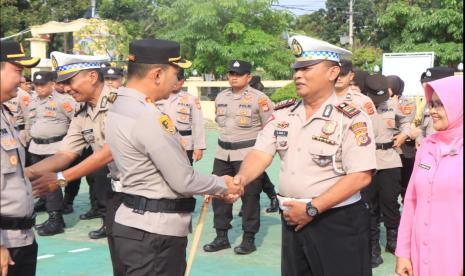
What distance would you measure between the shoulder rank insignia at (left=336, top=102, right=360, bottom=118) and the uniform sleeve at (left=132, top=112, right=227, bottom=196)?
0.96 metres

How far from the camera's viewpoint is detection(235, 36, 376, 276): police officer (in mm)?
3400

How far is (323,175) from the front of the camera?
346 centimetres

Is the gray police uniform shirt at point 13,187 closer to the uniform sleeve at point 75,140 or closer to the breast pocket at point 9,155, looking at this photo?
the breast pocket at point 9,155

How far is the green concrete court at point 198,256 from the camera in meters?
5.56

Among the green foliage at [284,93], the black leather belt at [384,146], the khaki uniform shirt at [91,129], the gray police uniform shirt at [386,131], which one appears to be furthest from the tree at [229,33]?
the khaki uniform shirt at [91,129]

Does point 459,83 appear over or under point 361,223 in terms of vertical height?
over

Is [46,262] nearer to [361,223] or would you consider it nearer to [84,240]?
[84,240]

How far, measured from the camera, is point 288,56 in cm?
2483

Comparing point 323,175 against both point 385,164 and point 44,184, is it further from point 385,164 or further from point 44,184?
Result: point 385,164

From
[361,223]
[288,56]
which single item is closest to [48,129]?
[361,223]

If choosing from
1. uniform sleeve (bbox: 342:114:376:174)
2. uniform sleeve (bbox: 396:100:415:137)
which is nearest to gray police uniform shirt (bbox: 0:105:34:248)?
uniform sleeve (bbox: 342:114:376:174)

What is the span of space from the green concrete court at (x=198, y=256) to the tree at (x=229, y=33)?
16.7 m

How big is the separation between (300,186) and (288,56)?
855 inches

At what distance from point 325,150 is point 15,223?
1699 mm
